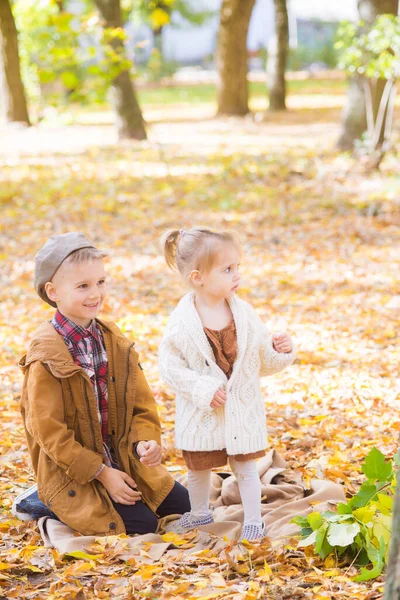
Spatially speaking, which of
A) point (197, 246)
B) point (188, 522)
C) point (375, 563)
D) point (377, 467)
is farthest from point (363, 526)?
point (197, 246)

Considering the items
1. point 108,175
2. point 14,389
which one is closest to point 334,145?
point 108,175

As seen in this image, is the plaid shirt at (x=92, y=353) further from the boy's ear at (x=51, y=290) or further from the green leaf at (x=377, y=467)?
the green leaf at (x=377, y=467)

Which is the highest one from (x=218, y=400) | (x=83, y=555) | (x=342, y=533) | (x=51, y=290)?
(x=51, y=290)

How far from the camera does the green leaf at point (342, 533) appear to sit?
3.04 m

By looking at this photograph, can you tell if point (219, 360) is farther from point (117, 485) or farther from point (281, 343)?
point (117, 485)

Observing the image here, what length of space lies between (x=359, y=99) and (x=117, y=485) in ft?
32.7

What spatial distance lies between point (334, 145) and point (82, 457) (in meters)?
10.7

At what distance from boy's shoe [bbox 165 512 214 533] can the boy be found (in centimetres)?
12

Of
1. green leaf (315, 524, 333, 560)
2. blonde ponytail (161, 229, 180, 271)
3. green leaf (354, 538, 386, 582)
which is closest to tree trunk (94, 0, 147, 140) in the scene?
blonde ponytail (161, 229, 180, 271)

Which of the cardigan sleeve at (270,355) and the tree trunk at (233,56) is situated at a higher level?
the tree trunk at (233,56)

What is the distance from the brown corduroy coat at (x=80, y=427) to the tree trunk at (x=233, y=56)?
15.7 meters

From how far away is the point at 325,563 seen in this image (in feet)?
10.3

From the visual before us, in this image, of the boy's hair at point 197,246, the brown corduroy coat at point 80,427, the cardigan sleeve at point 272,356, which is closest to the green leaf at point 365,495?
the cardigan sleeve at point 272,356

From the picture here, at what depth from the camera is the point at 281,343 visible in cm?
368
